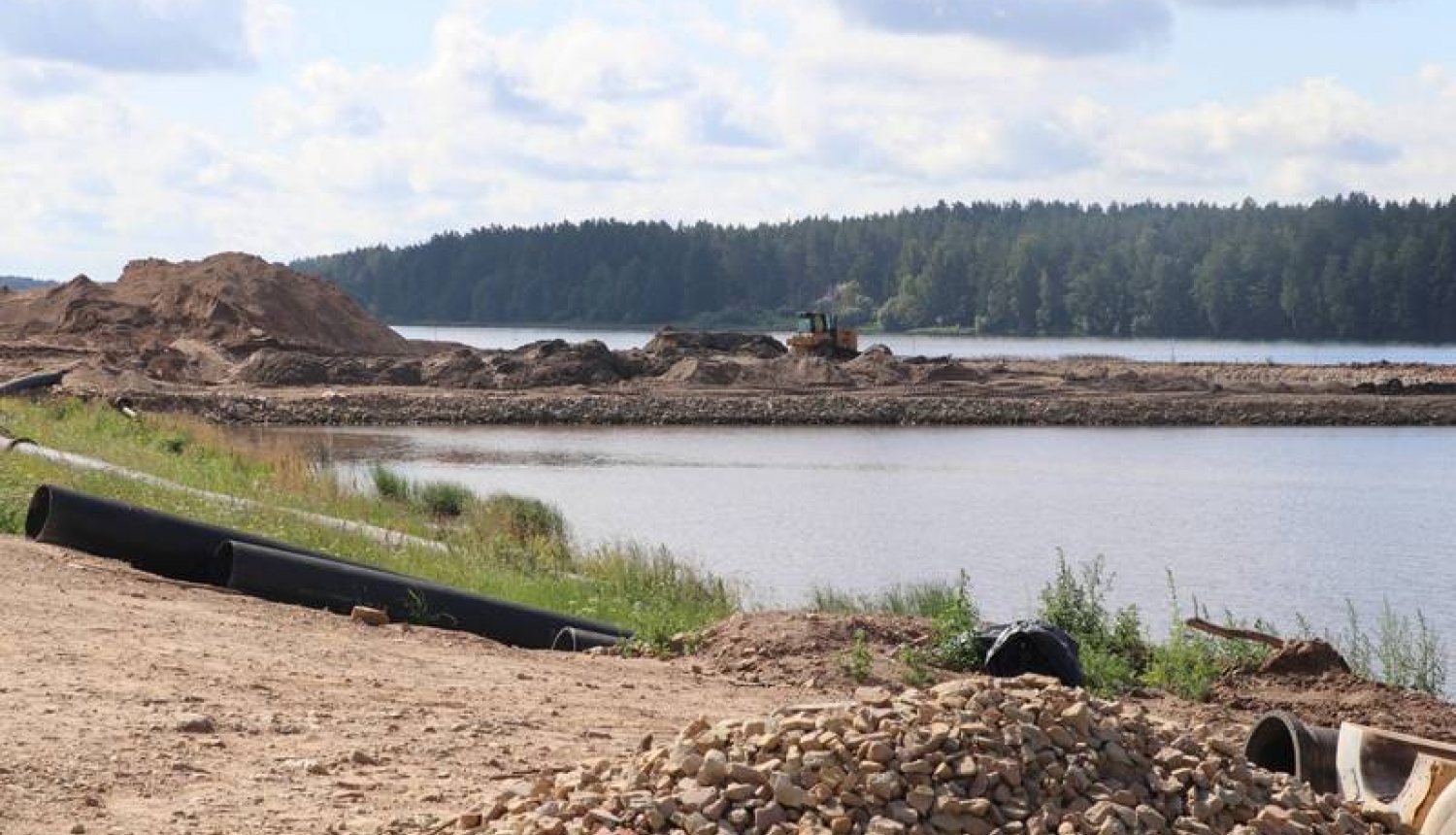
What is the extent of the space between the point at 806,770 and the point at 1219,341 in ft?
503

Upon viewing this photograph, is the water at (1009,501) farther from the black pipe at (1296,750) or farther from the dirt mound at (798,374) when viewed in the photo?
the black pipe at (1296,750)

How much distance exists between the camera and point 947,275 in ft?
563

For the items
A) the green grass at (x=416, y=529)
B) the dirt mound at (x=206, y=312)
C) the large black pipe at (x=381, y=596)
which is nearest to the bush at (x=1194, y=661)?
the green grass at (x=416, y=529)

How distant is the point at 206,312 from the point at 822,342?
2279 cm

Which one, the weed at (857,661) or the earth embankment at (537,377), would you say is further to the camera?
the earth embankment at (537,377)

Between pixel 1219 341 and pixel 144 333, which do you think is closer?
pixel 144 333

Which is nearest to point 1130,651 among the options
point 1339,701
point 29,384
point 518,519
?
point 1339,701

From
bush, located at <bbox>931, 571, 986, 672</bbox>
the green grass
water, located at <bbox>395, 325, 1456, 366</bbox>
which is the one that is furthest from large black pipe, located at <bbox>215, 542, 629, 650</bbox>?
water, located at <bbox>395, 325, 1456, 366</bbox>

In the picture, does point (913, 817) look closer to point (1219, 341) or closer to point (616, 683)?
point (616, 683)

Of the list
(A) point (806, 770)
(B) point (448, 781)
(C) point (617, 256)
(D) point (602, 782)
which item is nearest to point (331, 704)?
(B) point (448, 781)

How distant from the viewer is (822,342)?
243 ft

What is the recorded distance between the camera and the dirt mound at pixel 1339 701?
13.1 meters

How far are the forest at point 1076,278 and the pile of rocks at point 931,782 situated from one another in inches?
5485

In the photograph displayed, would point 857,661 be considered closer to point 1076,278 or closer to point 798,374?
point 798,374
